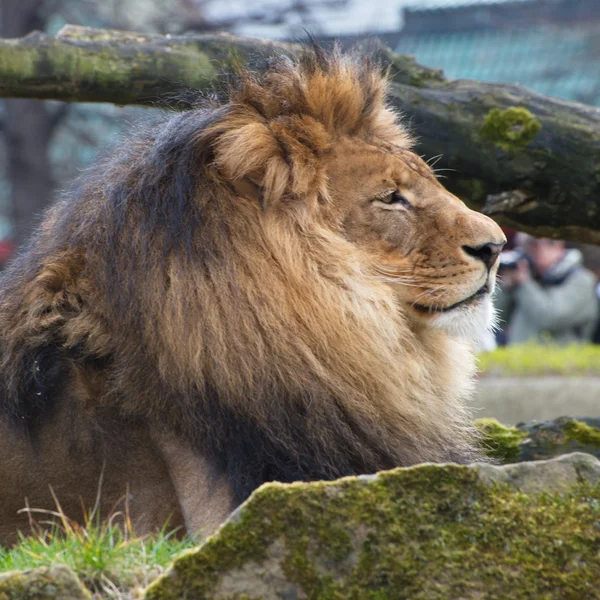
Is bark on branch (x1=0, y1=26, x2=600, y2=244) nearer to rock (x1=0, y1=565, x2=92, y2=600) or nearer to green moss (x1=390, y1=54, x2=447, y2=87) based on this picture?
green moss (x1=390, y1=54, x2=447, y2=87)

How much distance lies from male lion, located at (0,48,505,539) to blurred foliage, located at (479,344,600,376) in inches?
222

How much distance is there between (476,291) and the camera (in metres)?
3.52

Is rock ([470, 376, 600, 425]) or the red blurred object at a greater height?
rock ([470, 376, 600, 425])

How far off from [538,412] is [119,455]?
6410 millimetres

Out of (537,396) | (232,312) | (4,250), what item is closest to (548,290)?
(537,396)

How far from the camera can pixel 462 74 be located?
60.7 ft

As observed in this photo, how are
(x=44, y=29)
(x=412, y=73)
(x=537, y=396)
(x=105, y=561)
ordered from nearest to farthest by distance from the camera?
(x=105, y=561)
(x=412, y=73)
(x=537, y=396)
(x=44, y=29)

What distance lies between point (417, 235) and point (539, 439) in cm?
138

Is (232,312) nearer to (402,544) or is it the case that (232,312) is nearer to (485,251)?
(485,251)

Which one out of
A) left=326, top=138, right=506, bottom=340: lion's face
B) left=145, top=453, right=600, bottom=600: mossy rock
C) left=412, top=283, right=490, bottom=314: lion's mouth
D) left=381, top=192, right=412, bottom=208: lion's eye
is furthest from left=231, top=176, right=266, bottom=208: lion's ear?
left=145, top=453, right=600, bottom=600: mossy rock

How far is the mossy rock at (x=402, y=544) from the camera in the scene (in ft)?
7.39

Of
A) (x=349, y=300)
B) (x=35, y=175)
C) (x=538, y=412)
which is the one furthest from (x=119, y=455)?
(x=35, y=175)

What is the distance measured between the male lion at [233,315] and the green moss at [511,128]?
125cm

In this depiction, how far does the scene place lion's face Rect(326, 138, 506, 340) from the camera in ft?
11.4
